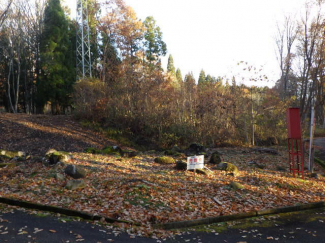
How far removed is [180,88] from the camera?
1756 cm

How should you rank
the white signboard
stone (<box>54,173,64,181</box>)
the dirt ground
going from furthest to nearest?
the dirt ground < the white signboard < stone (<box>54,173,64,181</box>)

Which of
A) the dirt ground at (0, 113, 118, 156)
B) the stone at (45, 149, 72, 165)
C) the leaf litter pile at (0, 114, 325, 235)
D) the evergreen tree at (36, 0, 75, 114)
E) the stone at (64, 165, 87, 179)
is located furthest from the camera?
the evergreen tree at (36, 0, 75, 114)

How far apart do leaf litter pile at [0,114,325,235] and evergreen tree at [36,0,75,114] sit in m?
18.9

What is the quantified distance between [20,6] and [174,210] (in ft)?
92.6

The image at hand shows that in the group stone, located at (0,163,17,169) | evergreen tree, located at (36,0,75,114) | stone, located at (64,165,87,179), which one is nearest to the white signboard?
stone, located at (64,165,87,179)

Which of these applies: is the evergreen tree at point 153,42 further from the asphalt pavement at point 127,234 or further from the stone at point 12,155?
the asphalt pavement at point 127,234

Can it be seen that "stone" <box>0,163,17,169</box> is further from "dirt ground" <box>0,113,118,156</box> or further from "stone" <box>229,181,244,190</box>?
"stone" <box>229,181,244,190</box>

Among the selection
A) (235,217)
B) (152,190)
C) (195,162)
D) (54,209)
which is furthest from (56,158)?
(235,217)

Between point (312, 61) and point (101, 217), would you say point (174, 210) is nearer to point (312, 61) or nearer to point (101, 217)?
point (101, 217)

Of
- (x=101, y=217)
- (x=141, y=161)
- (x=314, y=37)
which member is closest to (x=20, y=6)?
(x=141, y=161)

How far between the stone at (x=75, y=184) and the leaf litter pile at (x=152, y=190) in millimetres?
142

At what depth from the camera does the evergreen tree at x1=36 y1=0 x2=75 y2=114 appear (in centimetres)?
2755

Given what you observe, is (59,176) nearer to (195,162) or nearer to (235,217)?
(195,162)

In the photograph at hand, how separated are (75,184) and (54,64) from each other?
73.5 feet
